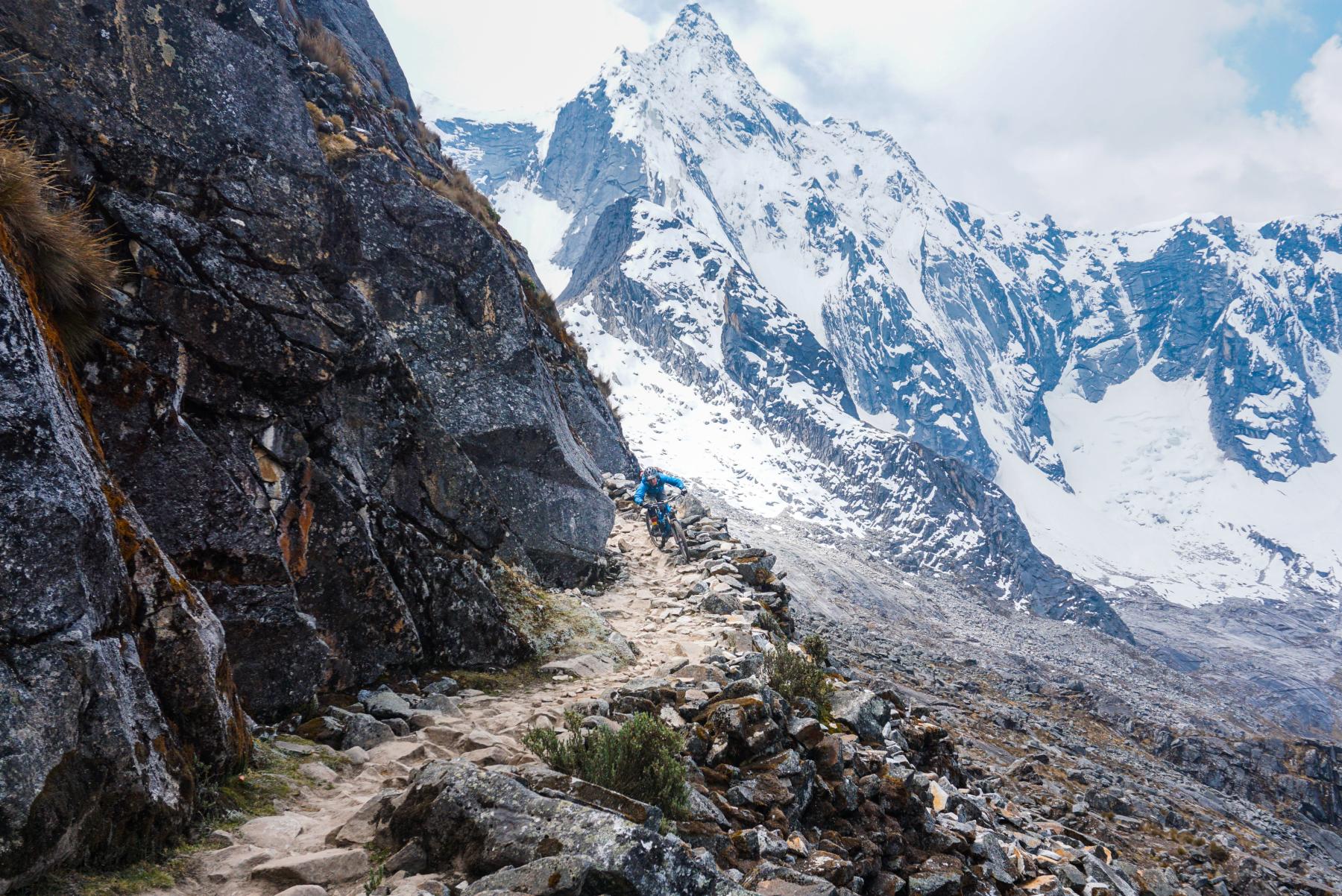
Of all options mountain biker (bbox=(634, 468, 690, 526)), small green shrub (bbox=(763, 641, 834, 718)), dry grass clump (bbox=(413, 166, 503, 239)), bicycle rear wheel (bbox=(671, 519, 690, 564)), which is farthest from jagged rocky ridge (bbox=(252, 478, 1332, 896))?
dry grass clump (bbox=(413, 166, 503, 239))

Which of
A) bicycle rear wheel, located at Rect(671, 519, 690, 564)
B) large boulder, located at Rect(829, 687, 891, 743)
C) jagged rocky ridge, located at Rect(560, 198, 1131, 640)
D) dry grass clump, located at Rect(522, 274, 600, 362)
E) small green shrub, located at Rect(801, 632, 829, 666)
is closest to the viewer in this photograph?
large boulder, located at Rect(829, 687, 891, 743)

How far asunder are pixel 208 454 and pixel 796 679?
23.1ft

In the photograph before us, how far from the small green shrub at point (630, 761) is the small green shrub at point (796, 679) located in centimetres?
331

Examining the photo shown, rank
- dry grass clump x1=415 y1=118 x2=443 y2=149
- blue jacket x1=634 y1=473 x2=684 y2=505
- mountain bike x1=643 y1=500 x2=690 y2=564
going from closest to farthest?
blue jacket x1=634 y1=473 x2=684 y2=505 < mountain bike x1=643 y1=500 x2=690 y2=564 < dry grass clump x1=415 y1=118 x2=443 y2=149

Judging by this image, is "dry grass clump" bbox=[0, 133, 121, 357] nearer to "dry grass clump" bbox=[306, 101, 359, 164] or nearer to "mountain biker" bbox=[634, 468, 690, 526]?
"dry grass clump" bbox=[306, 101, 359, 164]

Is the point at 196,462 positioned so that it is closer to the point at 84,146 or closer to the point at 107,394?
the point at 107,394

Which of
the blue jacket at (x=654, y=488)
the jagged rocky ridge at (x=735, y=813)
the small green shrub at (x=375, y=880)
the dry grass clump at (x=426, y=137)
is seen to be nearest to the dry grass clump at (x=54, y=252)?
the jagged rocky ridge at (x=735, y=813)

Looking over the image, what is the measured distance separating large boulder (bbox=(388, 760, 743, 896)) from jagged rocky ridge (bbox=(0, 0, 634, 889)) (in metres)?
1.36

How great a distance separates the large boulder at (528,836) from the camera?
12.8 feet

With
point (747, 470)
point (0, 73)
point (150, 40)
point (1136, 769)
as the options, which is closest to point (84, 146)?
point (0, 73)

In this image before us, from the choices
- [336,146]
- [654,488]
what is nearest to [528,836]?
[654,488]

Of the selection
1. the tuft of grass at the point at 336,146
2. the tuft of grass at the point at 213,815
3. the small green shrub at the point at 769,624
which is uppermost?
the tuft of grass at the point at 336,146

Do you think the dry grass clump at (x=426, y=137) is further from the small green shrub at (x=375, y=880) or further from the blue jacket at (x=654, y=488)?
the small green shrub at (x=375, y=880)

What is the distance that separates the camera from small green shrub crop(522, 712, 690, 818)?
5.42 meters
